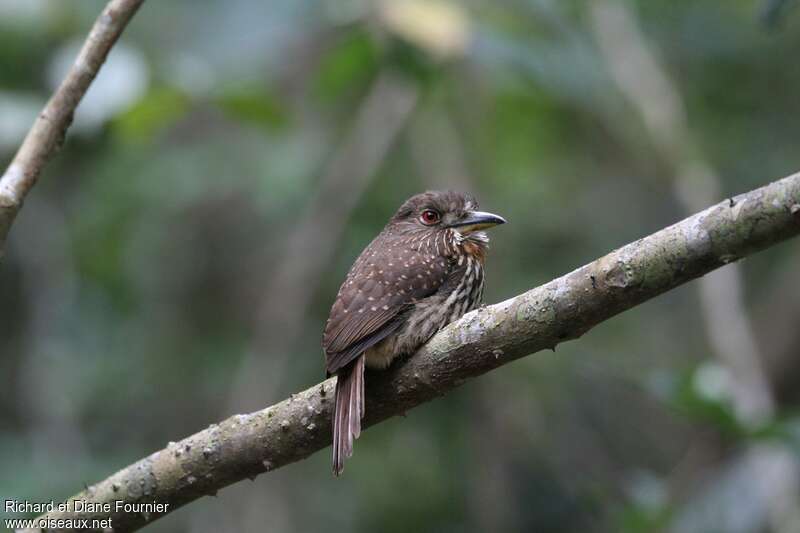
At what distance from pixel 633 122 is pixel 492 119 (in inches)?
30.1

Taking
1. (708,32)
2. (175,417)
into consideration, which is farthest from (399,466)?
(708,32)

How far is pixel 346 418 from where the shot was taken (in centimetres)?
249

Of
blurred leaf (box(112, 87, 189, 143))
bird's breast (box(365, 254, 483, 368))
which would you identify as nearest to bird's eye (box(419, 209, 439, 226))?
bird's breast (box(365, 254, 483, 368))

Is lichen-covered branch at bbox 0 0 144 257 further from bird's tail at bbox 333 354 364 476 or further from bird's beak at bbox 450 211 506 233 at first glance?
bird's beak at bbox 450 211 506 233

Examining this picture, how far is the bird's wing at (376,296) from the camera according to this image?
272cm

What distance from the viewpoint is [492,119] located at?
5715 mm

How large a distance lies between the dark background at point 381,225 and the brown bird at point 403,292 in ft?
2.79

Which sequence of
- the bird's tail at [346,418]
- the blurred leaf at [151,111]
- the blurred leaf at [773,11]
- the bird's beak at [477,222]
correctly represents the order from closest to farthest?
1. the bird's tail at [346,418]
2. the blurred leaf at [773,11]
3. the bird's beak at [477,222]
4. the blurred leaf at [151,111]

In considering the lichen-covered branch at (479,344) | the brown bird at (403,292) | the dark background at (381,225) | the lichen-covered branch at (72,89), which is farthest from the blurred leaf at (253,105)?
the lichen-covered branch at (479,344)

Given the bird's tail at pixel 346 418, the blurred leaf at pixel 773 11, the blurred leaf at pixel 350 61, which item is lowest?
the bird's tail at pixel 346 418

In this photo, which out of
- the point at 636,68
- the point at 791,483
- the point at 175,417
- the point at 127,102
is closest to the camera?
the point at 127,102

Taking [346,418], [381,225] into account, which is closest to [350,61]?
[381,225]

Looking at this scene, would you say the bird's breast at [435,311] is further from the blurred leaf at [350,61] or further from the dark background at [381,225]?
the blurred leaf at [350,61]

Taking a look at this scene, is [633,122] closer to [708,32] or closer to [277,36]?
[708,32]
